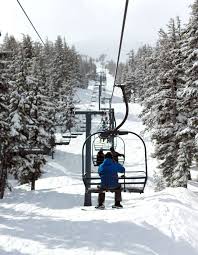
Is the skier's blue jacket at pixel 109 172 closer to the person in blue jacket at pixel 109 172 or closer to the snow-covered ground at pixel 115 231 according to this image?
the person in blue jacket at pixel 109 172

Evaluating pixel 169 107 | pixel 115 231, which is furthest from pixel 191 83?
pixel 115 231

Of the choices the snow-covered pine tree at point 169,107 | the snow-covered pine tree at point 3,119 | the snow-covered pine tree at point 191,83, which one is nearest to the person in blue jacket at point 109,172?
the snow-covered pine tree at point 191,83

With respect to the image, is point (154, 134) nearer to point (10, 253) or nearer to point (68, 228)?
point (68, 228)

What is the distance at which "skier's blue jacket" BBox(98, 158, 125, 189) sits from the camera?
13.5 m

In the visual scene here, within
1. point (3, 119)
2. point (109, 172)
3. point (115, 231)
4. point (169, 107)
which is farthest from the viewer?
point (169, 107)

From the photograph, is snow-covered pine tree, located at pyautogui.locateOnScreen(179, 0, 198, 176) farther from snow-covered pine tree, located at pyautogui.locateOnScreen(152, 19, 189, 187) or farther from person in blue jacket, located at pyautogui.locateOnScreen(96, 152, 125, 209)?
person in blue jacket, located at pyautogui.locateOnScreen(96, 152, 125, 209)

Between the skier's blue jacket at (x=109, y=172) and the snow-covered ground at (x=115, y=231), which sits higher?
the skier's blue jacket at (x=109, y=172)

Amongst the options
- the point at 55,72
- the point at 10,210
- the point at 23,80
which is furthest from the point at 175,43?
the point at 55,72

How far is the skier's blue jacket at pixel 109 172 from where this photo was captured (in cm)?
1345

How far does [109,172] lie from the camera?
44.6ft

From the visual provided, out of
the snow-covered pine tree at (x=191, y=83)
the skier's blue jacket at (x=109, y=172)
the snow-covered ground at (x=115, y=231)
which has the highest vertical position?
the snow-covered pine tree at (x=191, y=83)

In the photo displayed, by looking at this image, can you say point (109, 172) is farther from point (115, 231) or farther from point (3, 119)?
point (3, 119)

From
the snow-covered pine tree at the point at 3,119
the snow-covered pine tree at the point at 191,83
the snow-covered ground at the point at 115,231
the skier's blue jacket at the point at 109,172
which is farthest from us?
the snow-covered pine tree at the point at 3,119

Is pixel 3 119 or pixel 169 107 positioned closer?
pixel 3 119
